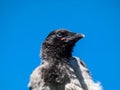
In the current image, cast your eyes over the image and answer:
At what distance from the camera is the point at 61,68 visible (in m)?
5.86

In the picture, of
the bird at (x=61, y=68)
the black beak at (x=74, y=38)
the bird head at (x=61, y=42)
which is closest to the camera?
the bird at (x=61, y=68)

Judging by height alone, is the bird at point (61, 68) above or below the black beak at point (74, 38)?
below

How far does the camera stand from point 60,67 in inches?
232

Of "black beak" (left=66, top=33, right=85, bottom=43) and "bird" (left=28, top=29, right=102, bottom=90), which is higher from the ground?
"black beak" (left=66, top=33, right=85, bottom=43)

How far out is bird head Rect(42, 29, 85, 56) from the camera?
6.18 meters

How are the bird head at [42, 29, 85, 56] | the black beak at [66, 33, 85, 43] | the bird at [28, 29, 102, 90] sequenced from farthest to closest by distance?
the black beak at [66, 33, 85, 43]
the bird head at [42, 29, 85, 56]
the bird at [28, 29, 102, 90]

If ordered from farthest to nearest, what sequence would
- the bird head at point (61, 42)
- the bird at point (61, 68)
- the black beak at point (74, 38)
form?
the black beak at point (74, 38) → the bird head at point (61, 42) → the bird at point (61, 68)

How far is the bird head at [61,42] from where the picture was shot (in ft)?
20.3

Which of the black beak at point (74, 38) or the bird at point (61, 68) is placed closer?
the bird at point (61, 68)

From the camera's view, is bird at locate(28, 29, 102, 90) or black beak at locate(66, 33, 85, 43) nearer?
bird at locate(28, 29, 102, 90)

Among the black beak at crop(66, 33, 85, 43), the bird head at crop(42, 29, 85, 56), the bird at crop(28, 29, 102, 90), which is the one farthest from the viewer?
the black beak at crop(66, 33, 85, 43)

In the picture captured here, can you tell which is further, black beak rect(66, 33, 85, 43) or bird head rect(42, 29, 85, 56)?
black beak rect(66, 33, 85, 43)

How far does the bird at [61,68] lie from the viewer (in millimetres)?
5727

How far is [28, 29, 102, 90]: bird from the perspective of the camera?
18.8 feet
